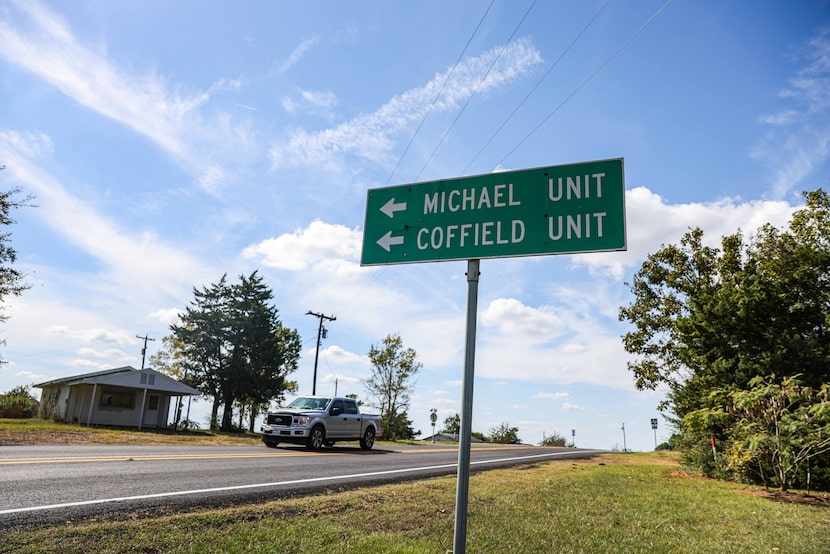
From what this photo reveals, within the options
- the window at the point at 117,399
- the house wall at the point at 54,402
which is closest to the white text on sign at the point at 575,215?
the window at the point at 117,399

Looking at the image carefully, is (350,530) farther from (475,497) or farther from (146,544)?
(475,497)

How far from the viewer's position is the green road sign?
11.3 ft

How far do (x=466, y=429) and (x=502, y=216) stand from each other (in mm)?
1501

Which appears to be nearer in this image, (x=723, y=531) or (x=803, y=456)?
(x=723, y=531)

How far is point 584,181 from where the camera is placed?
3555 millimetres

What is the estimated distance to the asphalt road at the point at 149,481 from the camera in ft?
19.3

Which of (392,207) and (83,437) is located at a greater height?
(392,207)

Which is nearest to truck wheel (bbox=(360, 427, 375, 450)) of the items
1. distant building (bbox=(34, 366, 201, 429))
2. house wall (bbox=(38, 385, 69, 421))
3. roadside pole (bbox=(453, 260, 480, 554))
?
roadside pole (bbox=(453, 260, 480, 554))

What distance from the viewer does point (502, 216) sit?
146 inches

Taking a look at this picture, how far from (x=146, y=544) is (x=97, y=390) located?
3520 cm

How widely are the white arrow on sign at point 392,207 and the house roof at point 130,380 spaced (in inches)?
1375

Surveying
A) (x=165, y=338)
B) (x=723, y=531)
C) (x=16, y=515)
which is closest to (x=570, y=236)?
(x=723, y=531)

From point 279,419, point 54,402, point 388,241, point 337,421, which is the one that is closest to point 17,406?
point 54,402

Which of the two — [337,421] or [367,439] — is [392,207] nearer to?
[337,421]
